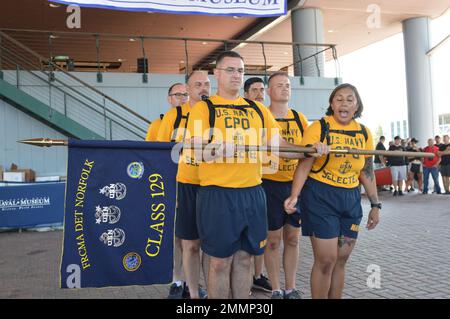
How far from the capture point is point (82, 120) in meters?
11.3

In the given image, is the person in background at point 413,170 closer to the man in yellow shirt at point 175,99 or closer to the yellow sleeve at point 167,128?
the man in yellow shirt at point 175,99

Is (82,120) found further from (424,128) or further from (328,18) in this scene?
(424,128)

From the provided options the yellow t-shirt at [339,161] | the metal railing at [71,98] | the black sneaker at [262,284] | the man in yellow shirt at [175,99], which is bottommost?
the black sneaker at [262,284]

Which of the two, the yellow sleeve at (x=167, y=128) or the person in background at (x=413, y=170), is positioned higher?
Result: the yellow sleeve at (x=167, y=128)

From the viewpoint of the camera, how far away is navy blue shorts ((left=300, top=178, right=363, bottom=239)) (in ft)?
11.1

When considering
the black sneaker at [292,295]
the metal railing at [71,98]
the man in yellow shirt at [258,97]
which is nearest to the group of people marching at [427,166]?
the metal railing at [71,98]

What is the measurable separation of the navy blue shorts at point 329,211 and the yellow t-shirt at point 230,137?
599mm

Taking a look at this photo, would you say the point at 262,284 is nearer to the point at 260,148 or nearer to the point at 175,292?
the point at 175,292

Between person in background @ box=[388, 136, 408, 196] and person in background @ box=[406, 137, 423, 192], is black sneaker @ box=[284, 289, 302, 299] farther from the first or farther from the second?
person in background @ box=[406, 137, 423, 192]

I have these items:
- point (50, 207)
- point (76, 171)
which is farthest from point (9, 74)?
point (76, 171)

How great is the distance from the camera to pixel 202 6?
6961 millimetres

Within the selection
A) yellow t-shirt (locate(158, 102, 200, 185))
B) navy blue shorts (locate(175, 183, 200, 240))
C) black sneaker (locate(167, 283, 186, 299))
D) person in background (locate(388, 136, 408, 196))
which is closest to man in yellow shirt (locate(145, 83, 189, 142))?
yellow t-shirt (locate(158, 102, 200, 185))

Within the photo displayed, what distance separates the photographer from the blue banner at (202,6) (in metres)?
6.53

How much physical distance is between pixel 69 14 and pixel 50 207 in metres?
11.3
